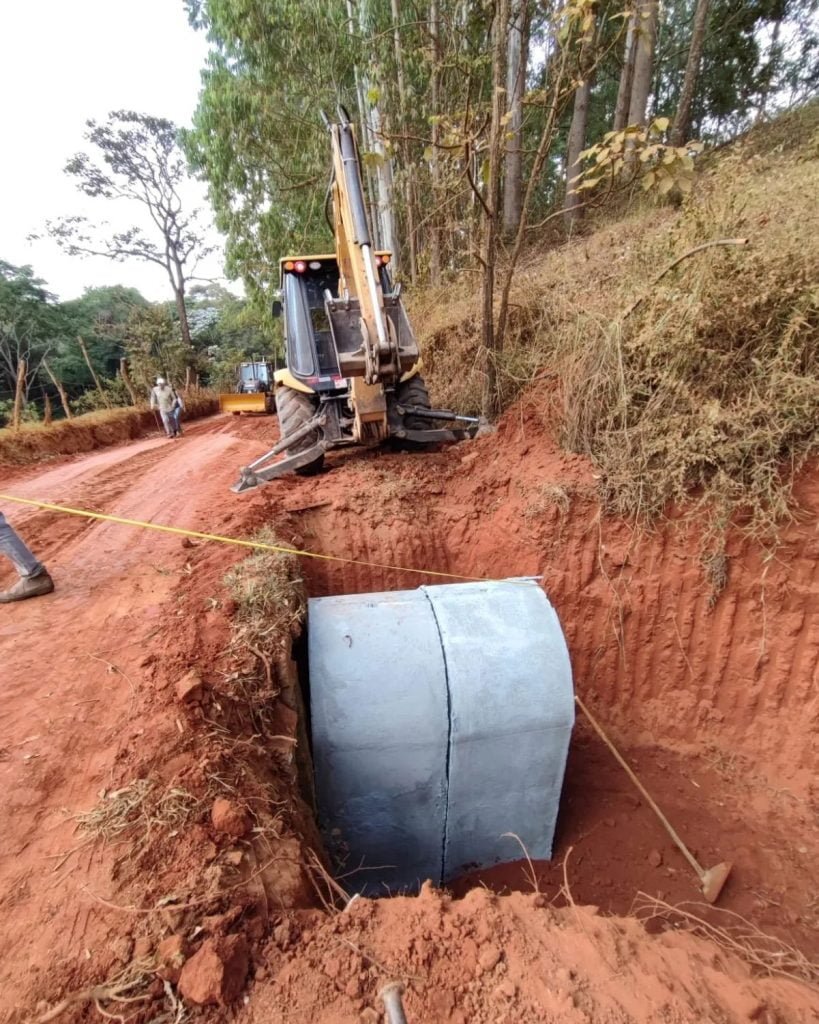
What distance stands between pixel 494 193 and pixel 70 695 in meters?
4.97

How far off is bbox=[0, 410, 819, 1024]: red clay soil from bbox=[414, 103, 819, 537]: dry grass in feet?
0.98

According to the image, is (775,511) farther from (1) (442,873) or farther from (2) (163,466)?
(2) (163,466)

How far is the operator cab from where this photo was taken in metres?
5.43

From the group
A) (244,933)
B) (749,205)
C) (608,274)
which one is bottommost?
(244,933)

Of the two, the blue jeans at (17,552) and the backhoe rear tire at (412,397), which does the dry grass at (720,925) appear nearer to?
the blue jeans at (17,552)

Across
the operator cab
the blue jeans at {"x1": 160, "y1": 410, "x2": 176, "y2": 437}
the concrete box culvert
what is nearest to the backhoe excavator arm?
the operator cab

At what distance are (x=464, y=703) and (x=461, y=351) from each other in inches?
213

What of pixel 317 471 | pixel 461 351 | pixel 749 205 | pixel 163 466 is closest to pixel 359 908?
pixel 317 471

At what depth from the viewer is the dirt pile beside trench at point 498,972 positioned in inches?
58.9

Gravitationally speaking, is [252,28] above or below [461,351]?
above

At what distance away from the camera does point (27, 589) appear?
146 inches

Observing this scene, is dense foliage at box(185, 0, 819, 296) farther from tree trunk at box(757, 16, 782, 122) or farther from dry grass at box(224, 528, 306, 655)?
dry grass at box(224, 528, 306, 655)

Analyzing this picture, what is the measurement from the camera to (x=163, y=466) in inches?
316

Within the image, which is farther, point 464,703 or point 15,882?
point 464,703
